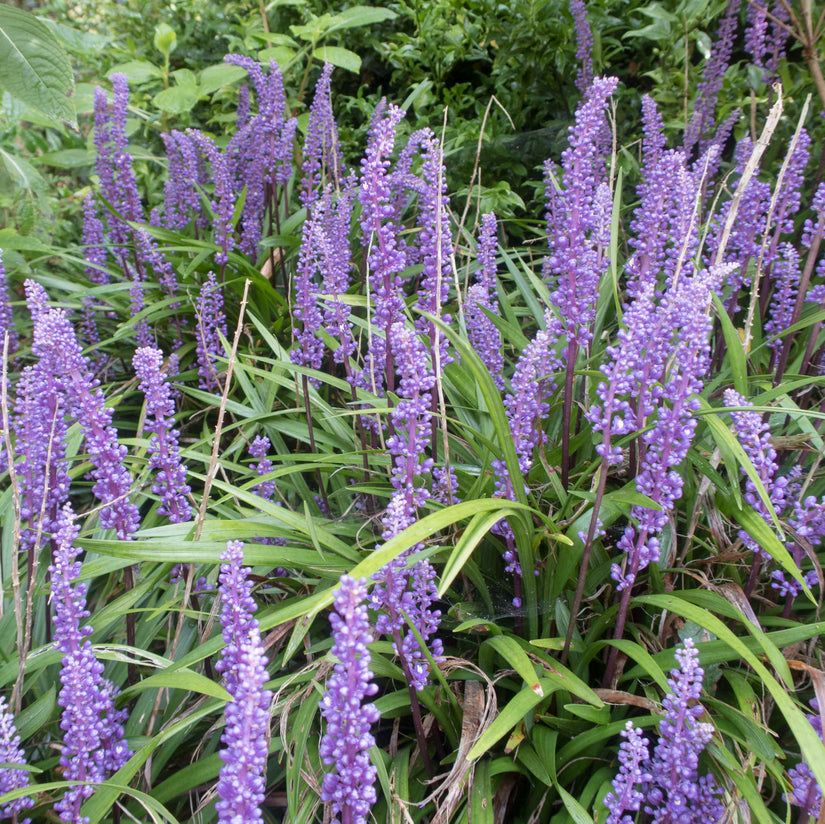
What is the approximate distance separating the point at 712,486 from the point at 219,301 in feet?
8.35

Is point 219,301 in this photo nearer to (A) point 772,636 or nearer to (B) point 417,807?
(B) point 417,807

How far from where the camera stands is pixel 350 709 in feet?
4.71

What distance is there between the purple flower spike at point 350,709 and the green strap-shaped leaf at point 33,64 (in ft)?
5.06

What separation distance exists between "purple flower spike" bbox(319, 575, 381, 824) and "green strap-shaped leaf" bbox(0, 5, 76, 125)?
154 cm

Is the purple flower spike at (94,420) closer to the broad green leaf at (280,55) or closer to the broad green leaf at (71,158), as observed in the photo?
the broad green leaf at (280,55)

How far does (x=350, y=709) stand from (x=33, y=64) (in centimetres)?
184

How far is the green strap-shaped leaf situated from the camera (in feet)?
6.29

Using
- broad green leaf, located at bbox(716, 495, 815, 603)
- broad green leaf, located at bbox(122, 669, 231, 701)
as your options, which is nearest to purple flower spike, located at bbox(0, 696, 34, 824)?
broad green leaf, located at bbox(122, 669, 231, 701)

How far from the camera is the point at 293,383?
3.27 m

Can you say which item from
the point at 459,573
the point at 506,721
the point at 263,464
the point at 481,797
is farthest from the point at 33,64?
the point at 481,797

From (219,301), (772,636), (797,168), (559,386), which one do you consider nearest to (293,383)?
(219,301)

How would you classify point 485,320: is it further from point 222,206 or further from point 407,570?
point 222,206

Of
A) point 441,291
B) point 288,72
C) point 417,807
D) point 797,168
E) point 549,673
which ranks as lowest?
point 417,807

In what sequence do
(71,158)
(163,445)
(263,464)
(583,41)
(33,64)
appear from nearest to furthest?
(33,64) → (163,445) → (263,464) → (583,41) → (71,158)
